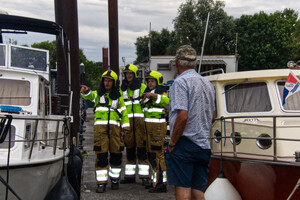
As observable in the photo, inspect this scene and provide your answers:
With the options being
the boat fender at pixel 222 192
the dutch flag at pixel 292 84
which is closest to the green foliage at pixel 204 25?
the dutch flag at pixel 292 84

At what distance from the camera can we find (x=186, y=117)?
13.4 feet

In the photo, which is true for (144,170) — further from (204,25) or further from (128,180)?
(204,25)

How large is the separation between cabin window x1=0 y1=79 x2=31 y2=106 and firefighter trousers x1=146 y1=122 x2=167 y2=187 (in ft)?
6.91

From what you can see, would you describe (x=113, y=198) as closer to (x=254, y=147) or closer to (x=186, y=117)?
(x=254, y=147)

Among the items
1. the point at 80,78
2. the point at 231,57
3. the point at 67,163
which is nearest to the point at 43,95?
the point at 67,163

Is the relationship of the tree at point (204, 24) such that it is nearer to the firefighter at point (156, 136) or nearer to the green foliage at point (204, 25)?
the green foliage at point (204, 25)

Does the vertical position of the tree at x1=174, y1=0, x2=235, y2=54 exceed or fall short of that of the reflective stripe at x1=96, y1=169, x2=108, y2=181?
it exceeds it

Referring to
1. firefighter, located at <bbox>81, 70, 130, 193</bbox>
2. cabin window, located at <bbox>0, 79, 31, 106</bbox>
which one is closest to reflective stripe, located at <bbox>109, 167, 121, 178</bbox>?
firefighter, located at <bbox>81, 70, 130, 193</bbox>

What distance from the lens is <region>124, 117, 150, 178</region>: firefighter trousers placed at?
24.2ft

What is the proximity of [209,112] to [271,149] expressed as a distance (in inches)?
64.9

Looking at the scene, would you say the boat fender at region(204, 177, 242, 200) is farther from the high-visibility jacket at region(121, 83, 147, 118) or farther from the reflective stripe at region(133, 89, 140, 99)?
the reflective stripe at region(133, 89, 140, 99)

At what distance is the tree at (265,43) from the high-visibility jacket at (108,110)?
4199 centimetres

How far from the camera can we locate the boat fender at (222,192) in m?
5.29

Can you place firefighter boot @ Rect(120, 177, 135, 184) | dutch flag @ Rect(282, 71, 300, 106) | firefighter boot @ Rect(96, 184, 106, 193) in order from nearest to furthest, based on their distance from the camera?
1. dutch flag @ Rect(282, 71, 300, 106)
2. firefighter boot @ Rect(96, 184, 106, 193)
3. firefighter boot @ Rect(120, 177, 135, 184)
